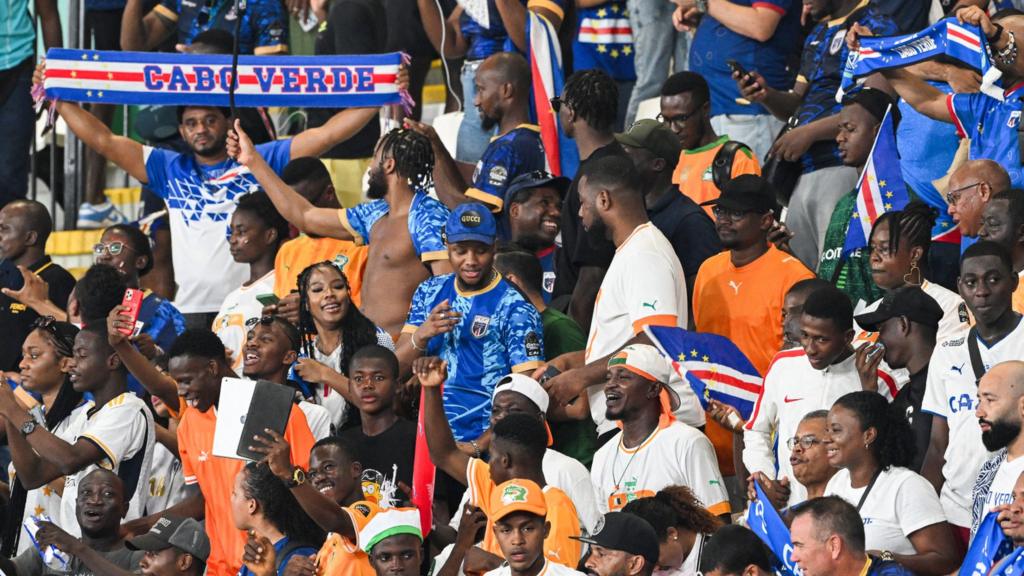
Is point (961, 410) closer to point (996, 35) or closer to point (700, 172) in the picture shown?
point (996, 35)

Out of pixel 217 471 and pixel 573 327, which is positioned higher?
pixel 573 327

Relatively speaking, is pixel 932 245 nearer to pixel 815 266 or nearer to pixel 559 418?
pixel 815 266

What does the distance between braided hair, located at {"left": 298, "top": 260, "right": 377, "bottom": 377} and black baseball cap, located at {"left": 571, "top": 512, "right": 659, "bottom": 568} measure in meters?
2.67

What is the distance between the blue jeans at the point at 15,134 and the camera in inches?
533

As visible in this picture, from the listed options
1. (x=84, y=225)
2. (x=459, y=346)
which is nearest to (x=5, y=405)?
(x=459, y=346)

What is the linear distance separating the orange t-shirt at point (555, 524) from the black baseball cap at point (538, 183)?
8.52ft

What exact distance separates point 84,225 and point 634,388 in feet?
21.4

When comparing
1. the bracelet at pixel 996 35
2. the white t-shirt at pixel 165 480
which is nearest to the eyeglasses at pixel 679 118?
the bracelet at pixel 996 35

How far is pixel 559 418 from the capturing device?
9445 millimetres

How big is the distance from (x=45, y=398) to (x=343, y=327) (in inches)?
69.1

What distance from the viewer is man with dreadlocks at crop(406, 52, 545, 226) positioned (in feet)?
36.9

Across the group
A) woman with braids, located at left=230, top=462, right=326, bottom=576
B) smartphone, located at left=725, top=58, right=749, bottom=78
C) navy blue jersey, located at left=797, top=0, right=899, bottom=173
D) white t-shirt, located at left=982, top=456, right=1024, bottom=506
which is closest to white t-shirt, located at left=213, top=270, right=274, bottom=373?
woman with braids, located at left=230, top=462, right=326, bottom=576

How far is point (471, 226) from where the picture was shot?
9734 mm

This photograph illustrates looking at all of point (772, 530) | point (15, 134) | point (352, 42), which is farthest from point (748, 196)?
point (15, 134)
